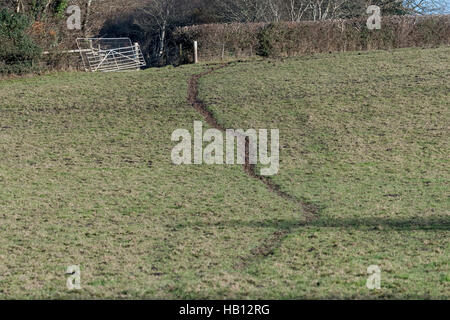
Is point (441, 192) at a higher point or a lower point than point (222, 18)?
lower

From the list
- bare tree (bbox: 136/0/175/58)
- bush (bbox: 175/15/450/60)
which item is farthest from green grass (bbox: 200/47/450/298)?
bare tree (bbox: 136/0/175/58)

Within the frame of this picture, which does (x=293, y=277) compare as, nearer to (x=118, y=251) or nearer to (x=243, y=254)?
(x=243, y=254)

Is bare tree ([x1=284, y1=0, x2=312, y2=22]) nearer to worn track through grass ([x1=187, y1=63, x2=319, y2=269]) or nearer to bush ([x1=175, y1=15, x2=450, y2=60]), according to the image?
bush ([x1=175, y1=15, x2=450, y2=60])

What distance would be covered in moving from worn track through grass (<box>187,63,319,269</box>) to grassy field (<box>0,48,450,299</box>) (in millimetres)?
71

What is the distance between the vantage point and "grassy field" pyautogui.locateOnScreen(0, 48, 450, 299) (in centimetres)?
895

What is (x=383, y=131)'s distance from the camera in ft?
66.3

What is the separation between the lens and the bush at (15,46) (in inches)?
1141

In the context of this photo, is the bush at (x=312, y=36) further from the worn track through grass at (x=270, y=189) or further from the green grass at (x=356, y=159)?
the worn track through grass at (x=270, y=189)

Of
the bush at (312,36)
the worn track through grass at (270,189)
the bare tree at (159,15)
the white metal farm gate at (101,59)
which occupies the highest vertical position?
the bare tree at (159,15)

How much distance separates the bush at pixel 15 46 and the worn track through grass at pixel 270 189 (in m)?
8.90

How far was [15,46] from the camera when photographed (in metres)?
29.0

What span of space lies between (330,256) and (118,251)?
3.77 m

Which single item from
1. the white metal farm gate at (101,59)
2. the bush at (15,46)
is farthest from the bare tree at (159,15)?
the bush at (15,46)

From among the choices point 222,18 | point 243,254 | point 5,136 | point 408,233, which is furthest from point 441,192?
point 222,18
